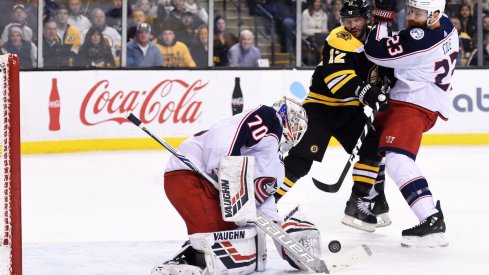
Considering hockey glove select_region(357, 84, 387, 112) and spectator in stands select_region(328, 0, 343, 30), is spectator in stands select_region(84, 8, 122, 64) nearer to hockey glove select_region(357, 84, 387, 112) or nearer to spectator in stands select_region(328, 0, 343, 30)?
spectator in stands select_region(328, 0, 343, 30)

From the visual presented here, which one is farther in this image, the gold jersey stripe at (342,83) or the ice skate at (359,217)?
the ice skate at (359,217)

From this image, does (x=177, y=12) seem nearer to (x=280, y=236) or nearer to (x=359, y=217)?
(x=359, y=217)

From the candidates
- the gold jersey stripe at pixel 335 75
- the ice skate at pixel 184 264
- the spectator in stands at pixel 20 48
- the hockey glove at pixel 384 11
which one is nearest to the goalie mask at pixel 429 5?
the hockey glove at pixel 384 11

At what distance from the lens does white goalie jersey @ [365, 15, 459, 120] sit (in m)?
5.13

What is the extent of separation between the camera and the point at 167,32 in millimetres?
9297

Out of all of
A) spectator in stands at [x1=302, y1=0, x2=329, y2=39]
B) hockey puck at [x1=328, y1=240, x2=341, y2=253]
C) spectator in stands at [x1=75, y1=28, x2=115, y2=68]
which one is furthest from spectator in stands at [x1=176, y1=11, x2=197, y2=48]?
hockey puck at [x1=328, y1=240, x2=341, y2=253]

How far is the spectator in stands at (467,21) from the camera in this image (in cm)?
987

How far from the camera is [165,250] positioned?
491 cm

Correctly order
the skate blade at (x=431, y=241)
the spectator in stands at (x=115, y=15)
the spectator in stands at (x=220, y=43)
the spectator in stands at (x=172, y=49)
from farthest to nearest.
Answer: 1. the spectator in stands at (x=220, y=43)
2. the spectator in stands at (x=172, y=49)
3. the spectator in stands at (x=115, y=15)
4. the skate blade at (x=431, y=241)

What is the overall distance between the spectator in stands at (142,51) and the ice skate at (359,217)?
12.7ft

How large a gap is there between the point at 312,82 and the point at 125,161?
2856 mm

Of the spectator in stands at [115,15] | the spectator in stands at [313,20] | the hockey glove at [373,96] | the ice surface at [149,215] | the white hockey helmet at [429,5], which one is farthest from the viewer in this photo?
the spectator in stands at [313,20]

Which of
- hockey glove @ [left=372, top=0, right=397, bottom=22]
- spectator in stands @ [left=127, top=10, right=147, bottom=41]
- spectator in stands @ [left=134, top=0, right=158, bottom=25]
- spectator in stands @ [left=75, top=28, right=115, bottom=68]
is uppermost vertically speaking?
spectator in stands @ [left=134, top=0, right=158, bottom=25]

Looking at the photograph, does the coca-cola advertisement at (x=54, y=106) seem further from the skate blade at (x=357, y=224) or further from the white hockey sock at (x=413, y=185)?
the white hockey sock at (x=413, y=185)
